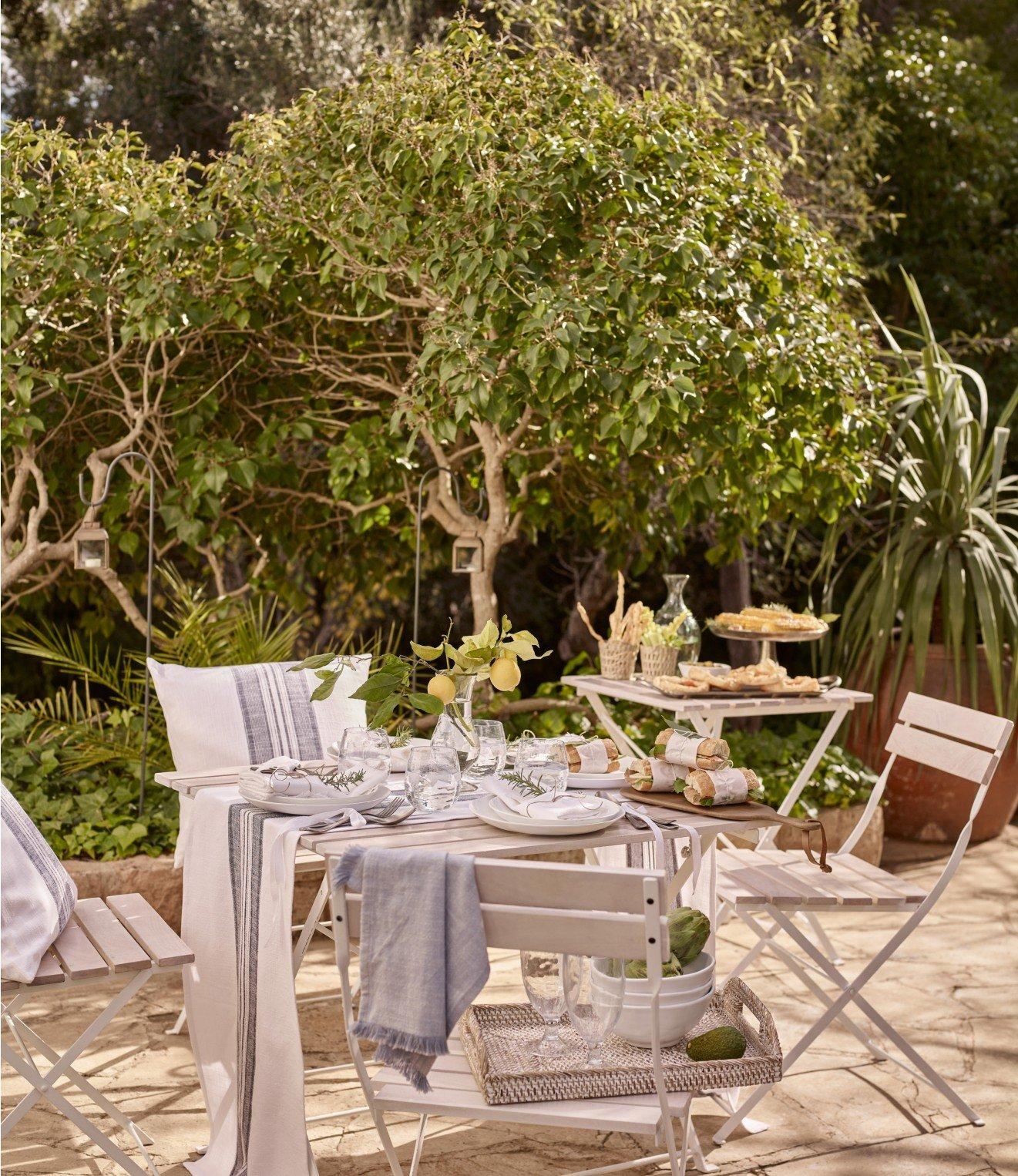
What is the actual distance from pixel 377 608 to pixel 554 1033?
4592 millimetres

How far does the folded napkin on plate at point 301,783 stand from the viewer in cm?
250

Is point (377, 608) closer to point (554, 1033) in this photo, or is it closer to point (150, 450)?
point (150, 450)

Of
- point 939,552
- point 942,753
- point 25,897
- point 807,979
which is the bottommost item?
point 807,979

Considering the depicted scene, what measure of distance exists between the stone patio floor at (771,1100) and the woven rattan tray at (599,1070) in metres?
0.61

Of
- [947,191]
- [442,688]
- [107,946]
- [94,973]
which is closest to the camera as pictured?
[94,973]

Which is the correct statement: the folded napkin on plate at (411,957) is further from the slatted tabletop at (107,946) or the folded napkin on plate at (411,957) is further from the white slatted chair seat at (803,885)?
the white slatted chair seat at (803,885)

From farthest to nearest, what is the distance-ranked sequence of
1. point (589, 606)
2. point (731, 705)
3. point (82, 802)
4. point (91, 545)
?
point (589, 606), point (82, 802), point (91, 545), point (731, 705)

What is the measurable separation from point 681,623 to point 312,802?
170 centimetres

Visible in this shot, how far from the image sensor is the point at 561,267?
4184 millimetres

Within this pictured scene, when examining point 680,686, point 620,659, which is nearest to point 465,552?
point 620,659

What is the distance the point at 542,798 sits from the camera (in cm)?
246

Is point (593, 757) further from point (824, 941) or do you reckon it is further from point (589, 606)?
point (589, 606)

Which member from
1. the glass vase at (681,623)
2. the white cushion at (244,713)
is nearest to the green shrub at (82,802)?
the white cushion at (244,713)

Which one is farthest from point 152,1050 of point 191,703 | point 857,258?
point 857,258
